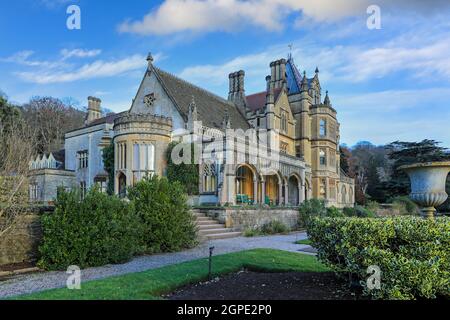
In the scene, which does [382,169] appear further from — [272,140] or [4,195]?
[4,195]

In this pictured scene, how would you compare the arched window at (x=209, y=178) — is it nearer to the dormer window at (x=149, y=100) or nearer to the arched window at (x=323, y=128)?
the dormer window at (x=149, y=100)

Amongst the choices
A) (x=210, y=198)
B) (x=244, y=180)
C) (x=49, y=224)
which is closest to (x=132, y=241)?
(x=49, y=224)

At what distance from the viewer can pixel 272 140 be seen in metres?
30.7

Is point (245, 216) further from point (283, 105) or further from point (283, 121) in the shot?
point (283, 105)

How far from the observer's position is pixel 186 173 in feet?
70.2

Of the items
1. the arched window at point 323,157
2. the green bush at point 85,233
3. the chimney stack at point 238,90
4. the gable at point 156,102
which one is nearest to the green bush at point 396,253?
the green bush at point 85,233

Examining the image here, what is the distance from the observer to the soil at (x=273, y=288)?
17.5 feet

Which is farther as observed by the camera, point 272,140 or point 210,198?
point 272,140

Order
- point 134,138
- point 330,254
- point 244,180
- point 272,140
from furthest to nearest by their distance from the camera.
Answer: point 272,140, point 244,180, point 134,138, point 330,254

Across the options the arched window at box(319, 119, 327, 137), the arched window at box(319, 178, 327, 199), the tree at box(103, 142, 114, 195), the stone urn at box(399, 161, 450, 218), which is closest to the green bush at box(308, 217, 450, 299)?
the stone urn at box(399, 161, 450, 218)

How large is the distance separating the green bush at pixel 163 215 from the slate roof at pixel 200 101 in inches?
498

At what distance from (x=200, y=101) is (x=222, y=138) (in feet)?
30.0

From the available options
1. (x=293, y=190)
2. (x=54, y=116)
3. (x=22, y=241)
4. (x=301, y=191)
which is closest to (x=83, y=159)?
(x=293, y=190)

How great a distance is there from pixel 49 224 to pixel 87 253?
4.03ft
